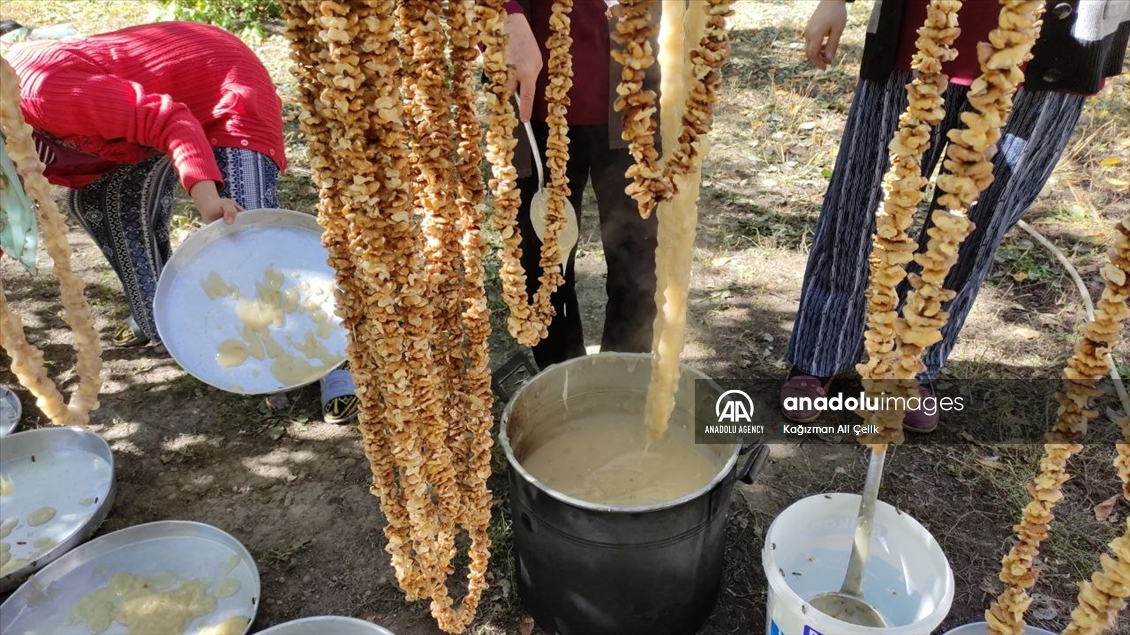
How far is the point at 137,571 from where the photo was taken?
2422 mm

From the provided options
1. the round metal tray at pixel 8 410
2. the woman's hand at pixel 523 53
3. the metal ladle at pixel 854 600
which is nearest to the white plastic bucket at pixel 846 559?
the metal ladle at pixel 854 600

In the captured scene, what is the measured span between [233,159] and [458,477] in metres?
1.73

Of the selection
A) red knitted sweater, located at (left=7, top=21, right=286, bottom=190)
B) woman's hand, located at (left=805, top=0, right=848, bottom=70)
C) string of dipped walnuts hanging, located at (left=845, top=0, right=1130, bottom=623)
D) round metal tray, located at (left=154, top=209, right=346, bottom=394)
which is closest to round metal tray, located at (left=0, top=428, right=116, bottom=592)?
round metal tray, located at (left=154, top=209, right=346, bottom=394)

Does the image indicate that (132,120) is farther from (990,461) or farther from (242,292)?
(990,461)

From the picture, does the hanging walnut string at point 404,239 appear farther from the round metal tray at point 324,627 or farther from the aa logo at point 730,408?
the aa logo at point 730,408

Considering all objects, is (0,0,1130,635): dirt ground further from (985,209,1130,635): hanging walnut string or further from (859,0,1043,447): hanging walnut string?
(859,0,1043,447): hanging walnut string

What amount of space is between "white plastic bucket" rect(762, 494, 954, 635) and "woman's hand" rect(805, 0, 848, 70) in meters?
1.44

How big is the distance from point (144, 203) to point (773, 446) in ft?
8.91

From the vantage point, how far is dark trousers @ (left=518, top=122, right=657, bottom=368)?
2508 millimetres

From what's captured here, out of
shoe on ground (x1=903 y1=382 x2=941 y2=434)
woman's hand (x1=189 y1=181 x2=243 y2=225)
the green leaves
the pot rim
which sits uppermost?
the green leaves

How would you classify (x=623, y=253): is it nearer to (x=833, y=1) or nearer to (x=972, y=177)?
(x=833, y=1)

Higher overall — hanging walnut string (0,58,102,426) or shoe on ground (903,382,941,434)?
hanging walnut string (0,58,102,426)

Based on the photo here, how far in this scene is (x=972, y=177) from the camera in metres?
1.07

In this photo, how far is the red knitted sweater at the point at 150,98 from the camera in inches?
95.9
